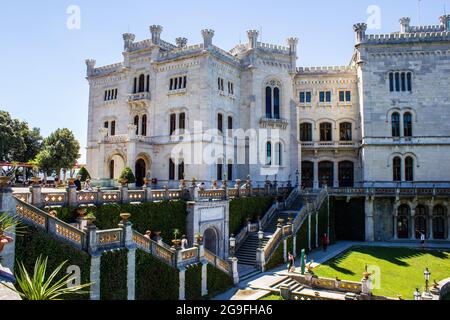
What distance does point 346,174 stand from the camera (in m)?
45.6

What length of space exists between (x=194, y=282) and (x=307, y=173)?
28546mm

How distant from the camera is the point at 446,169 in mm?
40469

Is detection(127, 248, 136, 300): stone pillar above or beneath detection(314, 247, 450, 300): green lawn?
above

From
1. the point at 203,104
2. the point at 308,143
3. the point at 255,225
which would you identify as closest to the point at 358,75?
the point at 308,143

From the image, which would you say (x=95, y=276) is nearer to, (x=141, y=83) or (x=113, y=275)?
(x=113, y=275)

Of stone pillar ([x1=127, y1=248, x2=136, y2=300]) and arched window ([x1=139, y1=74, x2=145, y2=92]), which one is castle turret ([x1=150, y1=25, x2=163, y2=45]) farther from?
stone pillar ([x1=127, y1=248, x2=136, y2=300])

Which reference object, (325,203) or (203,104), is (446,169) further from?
(203,104)

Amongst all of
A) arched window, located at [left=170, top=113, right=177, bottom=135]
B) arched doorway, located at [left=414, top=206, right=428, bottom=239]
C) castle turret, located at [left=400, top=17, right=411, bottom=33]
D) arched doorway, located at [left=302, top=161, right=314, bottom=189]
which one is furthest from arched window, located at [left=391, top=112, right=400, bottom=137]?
arched window, located at [left=170, top=113, right=177, bottom=135]

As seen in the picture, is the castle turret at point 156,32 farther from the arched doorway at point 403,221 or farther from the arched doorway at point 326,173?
the arched doorway at point 403,221

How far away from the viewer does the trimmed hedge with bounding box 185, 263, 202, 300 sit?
67.4 feet

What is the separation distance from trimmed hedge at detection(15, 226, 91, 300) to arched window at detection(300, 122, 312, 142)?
35.5m

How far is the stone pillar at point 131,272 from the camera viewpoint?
1741 centimetres

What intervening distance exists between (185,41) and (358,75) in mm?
20151
